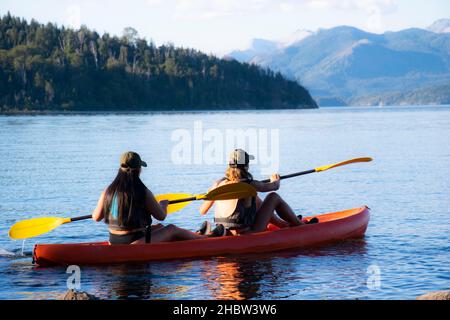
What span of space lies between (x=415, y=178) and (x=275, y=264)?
45.4 feet

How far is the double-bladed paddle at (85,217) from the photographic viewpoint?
1216cm

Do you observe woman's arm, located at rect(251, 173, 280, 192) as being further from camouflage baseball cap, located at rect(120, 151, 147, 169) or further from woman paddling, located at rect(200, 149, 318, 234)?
camouflage baseball cap, located at rect(120, 151, 147, 169)

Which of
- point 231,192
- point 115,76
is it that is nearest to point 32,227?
point 231,192

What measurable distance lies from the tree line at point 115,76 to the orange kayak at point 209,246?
4390 inches

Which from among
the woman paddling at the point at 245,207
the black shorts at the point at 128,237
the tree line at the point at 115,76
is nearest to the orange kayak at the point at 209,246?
the black shorts at the point at 128,237

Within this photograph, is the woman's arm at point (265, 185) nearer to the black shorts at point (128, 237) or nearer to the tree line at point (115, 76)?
the black shorts at point (128, 237)

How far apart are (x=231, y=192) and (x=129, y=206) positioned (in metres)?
1.78

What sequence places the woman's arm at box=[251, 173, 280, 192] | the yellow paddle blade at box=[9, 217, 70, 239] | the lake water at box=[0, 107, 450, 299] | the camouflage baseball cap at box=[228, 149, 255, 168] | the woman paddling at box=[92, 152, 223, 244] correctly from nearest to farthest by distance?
the lake water at box=[0, 107, 450, 299]
the woman paddling at box=[92, 152, 223, 244]
the camouflage baseball cap at box=[228, 149, 255, 168]
the woman's arm at box=[251, 173, 280, 192]
the yellow paddle blade at box=[9, 217, 70, 239]

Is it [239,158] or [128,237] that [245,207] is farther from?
[128,237]

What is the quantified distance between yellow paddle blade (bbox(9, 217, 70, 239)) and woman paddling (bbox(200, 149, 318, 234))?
250 cm

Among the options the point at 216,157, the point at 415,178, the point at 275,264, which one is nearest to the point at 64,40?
the point at 216,157

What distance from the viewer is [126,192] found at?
11.1 m

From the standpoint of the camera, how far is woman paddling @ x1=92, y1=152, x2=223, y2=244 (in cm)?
1099

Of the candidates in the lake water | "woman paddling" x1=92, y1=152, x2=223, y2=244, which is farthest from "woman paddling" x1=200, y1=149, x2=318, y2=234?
"woman paddling" x1=92, y1=152, x2=223, y2=244
